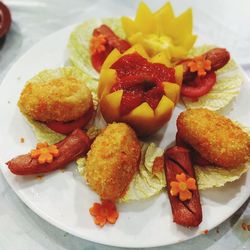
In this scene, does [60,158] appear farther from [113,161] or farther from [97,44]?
[97,44]

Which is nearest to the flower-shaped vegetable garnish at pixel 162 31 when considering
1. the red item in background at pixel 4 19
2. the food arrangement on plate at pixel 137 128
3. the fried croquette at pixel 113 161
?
the food arrangement on plate at pixel 137 128

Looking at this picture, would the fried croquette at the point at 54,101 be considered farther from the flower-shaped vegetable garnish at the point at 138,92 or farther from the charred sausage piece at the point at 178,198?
the charred sausage piece at the point at 178,198

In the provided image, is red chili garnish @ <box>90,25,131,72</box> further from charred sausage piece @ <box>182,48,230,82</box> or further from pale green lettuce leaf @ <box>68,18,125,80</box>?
charred sausage piece @ <box>182,48,230,82</box>

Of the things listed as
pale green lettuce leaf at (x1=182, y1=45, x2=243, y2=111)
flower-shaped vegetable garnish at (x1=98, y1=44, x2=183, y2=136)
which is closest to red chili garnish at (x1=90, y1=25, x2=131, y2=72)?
flower-shaped vegetable garnish at (x1=98, y1=44, x2=183, y2=136)

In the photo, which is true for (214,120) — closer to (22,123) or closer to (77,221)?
(77,221)

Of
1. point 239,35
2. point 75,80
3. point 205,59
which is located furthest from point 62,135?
point 239,35

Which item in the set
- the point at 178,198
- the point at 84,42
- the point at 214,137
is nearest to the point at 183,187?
the point at 178,198

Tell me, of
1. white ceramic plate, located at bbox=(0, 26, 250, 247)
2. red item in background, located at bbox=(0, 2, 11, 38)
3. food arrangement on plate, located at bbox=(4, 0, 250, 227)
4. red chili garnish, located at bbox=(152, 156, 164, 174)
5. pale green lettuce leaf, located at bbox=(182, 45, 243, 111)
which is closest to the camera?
white ceramic plate, located at bbox=(0, 26, 250, 247)
